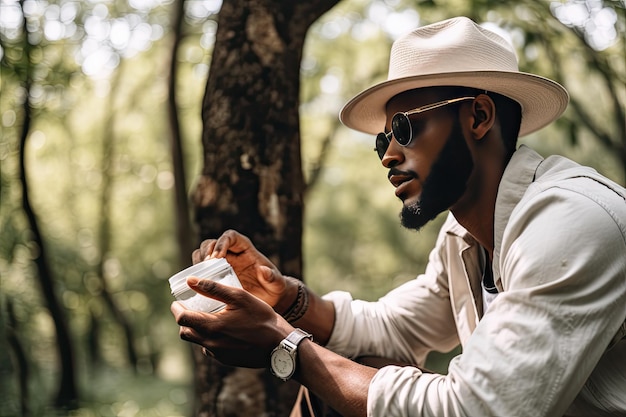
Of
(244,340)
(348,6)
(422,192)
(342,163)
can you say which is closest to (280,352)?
(244,340)

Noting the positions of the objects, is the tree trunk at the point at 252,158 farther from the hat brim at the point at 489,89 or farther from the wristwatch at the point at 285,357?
the wristwatch at the point at 285,357

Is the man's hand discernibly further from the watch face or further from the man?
the watch face

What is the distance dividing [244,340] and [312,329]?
2.78 feet

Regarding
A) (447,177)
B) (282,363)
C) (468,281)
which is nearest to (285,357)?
(282,363)

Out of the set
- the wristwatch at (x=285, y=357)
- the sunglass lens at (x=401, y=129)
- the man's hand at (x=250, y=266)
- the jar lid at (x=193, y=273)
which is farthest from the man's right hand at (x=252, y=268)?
the sunglass lens at (x=401, y=129)

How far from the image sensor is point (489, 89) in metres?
2.69

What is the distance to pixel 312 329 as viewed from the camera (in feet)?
10.2

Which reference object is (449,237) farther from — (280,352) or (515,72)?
(280,352)

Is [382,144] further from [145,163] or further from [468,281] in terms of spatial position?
[145,163]

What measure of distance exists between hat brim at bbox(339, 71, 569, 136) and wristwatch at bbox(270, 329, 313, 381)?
1.01 metres

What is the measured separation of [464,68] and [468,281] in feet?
2.81

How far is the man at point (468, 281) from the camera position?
2.05 m

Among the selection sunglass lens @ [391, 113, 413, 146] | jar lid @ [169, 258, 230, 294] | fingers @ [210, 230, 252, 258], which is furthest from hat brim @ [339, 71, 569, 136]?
jar lid @ [169, 258, 230, 294]

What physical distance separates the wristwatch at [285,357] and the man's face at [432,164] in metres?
0.69
